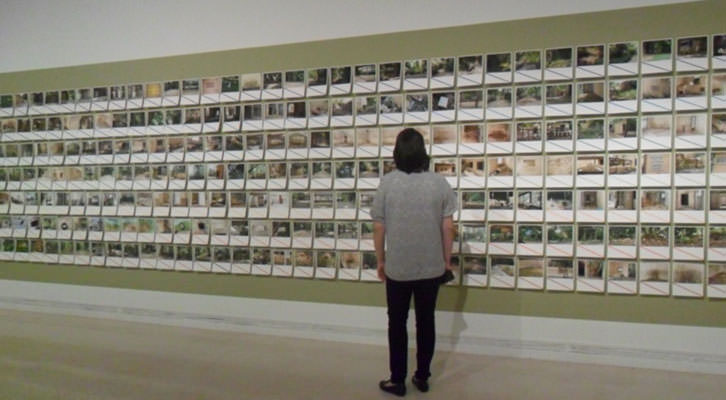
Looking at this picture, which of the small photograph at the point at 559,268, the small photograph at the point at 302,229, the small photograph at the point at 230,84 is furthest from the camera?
the small photograph at the point at 230,84

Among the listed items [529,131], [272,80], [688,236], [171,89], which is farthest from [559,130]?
[171,89]

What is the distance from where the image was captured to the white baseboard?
278 centimetres

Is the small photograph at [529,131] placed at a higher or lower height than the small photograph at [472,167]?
higher

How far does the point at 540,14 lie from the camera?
2912mm

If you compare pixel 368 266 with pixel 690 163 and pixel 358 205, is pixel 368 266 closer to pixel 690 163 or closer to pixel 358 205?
pixel 358 205

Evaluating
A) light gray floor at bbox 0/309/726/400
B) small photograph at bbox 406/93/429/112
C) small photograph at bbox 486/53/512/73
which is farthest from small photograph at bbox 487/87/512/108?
light gray floor at bbox 0/309/726/400

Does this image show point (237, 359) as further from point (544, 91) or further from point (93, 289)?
point (544, 91)

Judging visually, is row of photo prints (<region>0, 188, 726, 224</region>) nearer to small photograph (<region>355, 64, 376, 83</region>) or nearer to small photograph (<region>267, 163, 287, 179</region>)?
small photograph (<region>267, 163, 287, 179</region>)

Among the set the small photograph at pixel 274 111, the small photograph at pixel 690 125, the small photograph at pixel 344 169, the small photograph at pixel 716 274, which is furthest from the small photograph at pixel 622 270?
the small photograph at pixel 274 111

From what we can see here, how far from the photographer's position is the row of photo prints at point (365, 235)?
2.75 metres

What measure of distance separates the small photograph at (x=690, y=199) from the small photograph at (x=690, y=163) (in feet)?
0.34

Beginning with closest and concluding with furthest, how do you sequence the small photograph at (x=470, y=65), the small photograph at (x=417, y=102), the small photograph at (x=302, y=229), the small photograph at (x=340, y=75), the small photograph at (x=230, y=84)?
the small photograph at (x=470, y=65) < the small photograph at (x=417, y=102) < the small photograph at (x=340, y=75) < the small photograph at (x=302, y=229) < the small photograph at (x=230, y=84)

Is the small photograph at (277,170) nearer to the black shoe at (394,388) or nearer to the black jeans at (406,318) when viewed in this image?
the black jeans at (406,318)

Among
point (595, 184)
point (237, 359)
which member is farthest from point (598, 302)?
point (237, 359)
